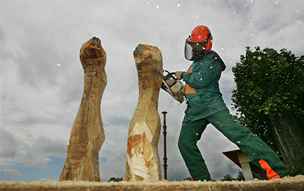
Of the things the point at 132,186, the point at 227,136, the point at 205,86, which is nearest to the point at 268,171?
the point at 227,136

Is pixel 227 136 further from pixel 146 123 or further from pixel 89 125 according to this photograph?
pixel 89 125

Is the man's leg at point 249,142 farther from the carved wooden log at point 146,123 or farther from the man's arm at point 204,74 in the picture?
the carved wooden log at point 146,123

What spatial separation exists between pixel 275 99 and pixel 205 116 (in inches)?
411

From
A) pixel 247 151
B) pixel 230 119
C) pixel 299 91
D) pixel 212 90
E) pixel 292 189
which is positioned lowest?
pixel 292 189

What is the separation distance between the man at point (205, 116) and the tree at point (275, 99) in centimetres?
967

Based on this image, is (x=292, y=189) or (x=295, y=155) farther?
(x=295, y=155)

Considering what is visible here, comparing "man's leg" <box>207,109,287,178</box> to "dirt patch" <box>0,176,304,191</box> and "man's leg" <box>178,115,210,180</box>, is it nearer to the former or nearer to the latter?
"man's leg" <box>178,115,210,180</box>

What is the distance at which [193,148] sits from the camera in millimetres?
8148

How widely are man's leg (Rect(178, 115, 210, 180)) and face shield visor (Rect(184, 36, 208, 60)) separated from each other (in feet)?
4.31

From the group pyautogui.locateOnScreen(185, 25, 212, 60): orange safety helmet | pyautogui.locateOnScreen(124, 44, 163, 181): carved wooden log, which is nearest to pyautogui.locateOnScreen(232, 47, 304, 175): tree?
pyautogui.locateOnScreen(185, 25, 212, 60): orange safety helmet

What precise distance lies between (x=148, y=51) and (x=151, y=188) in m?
3.44

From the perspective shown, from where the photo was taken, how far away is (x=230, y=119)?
782 cm

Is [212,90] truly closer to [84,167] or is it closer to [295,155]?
[84,167]

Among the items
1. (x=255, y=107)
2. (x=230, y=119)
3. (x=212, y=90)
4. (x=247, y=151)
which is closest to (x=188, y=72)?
(x=212, y=90)
